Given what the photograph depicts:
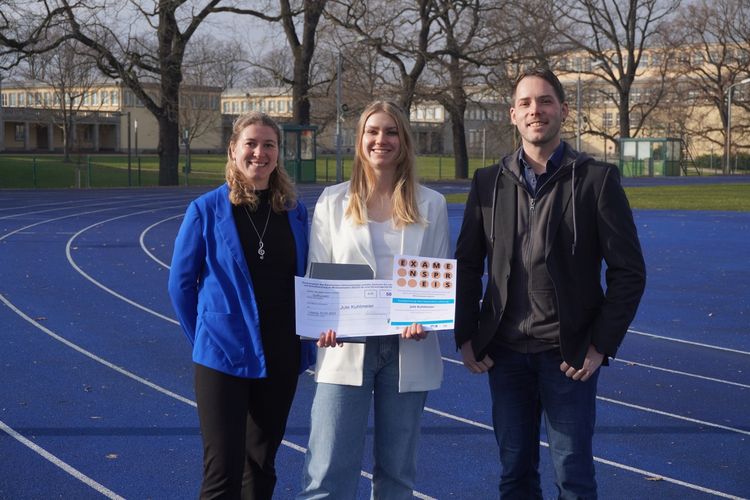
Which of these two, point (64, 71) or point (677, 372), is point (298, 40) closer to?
point (64, 71)

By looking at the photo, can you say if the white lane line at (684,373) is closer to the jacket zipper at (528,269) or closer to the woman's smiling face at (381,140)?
the jacket zipper at (528,269)

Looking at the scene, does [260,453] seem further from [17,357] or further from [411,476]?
[17,357]

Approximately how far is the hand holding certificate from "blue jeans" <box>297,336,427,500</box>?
10 cm

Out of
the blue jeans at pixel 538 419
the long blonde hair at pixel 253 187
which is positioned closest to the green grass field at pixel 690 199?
the long blonde hair at pixel 253 187

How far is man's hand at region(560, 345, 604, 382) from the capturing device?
381cm

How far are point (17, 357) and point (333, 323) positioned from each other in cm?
588

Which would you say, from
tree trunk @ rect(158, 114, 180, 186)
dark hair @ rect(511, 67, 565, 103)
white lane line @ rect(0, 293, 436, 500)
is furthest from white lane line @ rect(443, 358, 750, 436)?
tree trunk @ rect(158, 114, 180, 186)

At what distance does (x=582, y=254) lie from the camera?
3826 mm

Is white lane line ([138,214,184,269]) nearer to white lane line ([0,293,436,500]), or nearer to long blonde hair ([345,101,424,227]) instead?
white lane line ([0,293,436,500])

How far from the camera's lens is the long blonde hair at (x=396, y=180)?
3961mm

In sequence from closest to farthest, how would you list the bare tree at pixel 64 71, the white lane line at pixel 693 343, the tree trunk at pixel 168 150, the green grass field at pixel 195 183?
the white lane line at pixel 693 343, the green grass field at pixel 195 183, the bare tree at pixel 64 71, the tree trunk at pixel 168 150

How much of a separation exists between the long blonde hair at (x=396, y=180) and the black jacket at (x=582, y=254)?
339 mm

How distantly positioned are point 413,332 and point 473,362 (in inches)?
11.9

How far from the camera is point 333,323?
3984 mm
